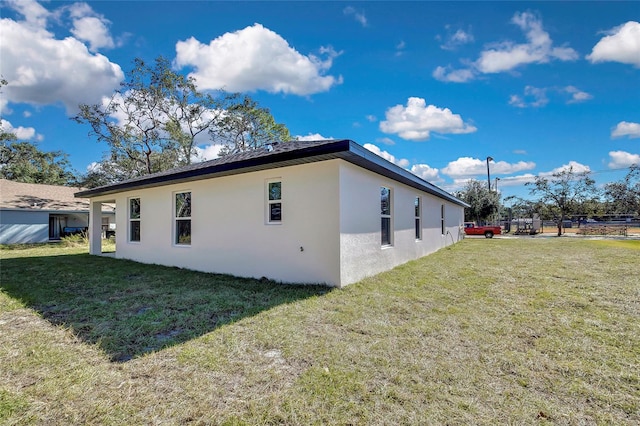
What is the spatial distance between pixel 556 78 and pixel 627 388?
14.1 m

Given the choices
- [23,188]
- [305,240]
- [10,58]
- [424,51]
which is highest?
[10,58]

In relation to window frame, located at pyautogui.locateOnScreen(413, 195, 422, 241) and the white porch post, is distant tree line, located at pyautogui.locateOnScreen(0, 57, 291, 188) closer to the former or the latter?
the white porch post

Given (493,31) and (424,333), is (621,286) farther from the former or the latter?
(493,31)

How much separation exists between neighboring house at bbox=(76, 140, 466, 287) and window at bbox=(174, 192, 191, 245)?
28mm

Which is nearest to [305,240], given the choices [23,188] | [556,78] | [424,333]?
[424,333]

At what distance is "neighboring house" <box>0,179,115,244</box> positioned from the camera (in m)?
17.3

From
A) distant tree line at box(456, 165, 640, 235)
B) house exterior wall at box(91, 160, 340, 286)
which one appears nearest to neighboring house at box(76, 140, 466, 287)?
house exterior wall at box(91, 160, 340, 286)

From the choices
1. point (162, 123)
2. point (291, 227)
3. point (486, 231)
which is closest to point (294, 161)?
point (291, 227)

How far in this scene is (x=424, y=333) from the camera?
3.53 meters

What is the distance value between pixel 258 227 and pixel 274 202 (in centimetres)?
68

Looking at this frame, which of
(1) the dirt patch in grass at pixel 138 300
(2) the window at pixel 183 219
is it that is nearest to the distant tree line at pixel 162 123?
(2) the window at pixel 183 219

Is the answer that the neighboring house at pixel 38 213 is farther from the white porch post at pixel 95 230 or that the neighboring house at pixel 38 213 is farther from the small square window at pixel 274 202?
the small square window at pixel 274 202

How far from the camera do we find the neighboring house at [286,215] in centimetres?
567

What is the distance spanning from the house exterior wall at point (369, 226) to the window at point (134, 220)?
25.3 feet
